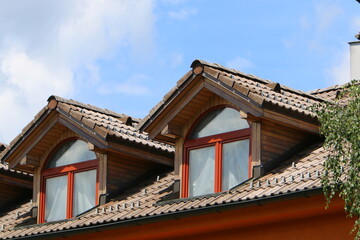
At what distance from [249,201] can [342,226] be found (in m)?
1.52

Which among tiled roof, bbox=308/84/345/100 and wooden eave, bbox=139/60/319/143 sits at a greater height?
tiled roof, bbox=308/84/345/100

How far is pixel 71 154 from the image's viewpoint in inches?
850

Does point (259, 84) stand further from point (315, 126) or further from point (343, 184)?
point (343, 184)

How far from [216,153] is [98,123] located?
3.31m

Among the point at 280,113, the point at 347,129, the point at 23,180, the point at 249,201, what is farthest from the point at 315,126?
the point at 23,180

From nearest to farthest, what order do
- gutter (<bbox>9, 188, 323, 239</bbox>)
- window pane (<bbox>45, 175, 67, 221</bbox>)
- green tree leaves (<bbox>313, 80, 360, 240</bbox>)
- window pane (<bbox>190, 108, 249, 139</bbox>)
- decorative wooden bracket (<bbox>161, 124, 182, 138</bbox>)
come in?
green tree leaves (<bbox>313, 80, 360, 240</bbox>) < gutter (<bbox>9, 188, 323, 239</bbox>) < window pane (<bbox>190, 108, 249, 139</bbox>) < decorative wooden bracket (<bbox>161, 124, 182, 138</bbox>) < window pane (<bbox>45, 175, 67, 221</bbox>)

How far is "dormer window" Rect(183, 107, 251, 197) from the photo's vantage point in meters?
18.3

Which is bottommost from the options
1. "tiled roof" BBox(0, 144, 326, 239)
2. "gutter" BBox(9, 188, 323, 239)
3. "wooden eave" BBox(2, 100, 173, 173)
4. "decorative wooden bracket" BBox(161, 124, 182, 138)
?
"gutter" BBox(9, 188, 323, 239)

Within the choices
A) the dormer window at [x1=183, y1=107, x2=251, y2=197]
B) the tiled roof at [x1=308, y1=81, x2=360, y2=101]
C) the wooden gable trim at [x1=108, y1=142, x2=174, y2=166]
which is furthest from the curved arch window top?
the tiled roof at [x1=308, y1=81, x2=360, y2=101]

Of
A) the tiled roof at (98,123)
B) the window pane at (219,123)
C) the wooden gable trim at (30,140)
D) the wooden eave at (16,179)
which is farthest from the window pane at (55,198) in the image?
the window pane at (219,123)

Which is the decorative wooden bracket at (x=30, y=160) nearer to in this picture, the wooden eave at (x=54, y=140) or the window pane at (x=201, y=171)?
the wooden eave at (x=54, y=140)

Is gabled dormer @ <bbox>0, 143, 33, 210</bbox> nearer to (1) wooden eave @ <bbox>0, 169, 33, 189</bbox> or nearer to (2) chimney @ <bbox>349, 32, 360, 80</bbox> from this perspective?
(1) wooden eave @ <bbox>0, 169, 33, 189</bbox>

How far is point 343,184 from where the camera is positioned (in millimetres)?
12969

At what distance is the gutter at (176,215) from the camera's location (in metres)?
15.1
